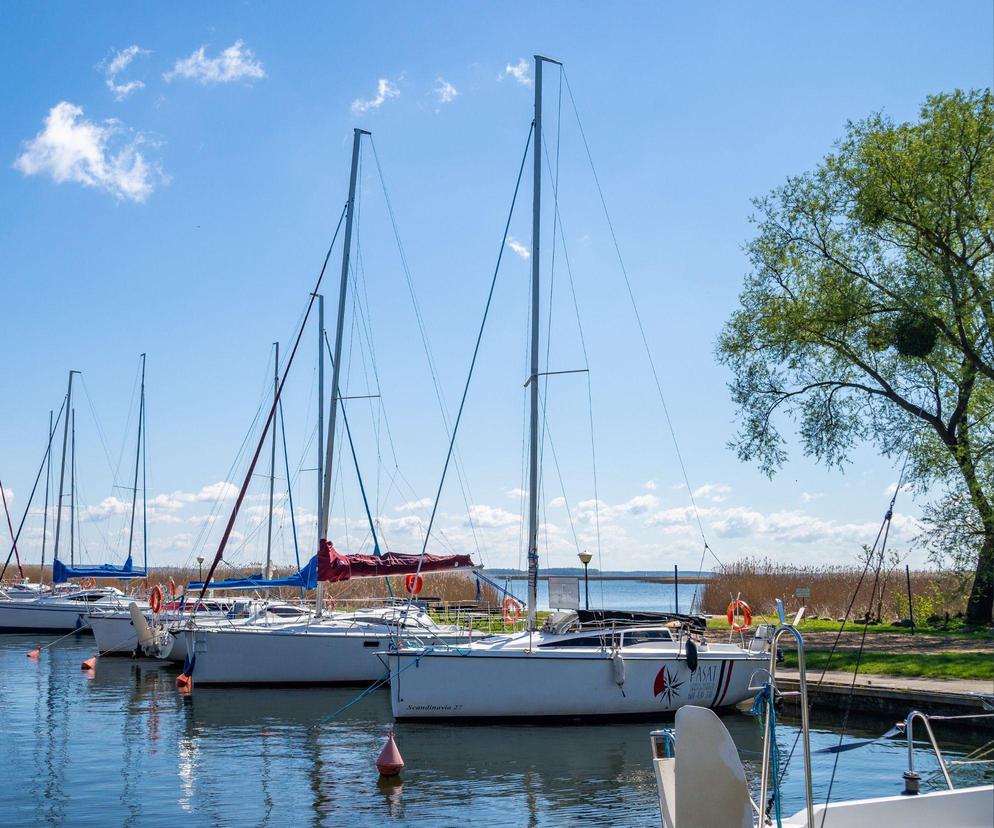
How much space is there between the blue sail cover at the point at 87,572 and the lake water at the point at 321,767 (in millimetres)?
24433

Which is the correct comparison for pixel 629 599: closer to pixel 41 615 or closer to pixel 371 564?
pixel 41 615

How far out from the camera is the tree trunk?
2702cm

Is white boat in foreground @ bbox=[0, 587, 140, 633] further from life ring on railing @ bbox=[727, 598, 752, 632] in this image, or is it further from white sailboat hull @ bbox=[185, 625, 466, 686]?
life ring on railing @ bbox=[727, 598, 752, 632]

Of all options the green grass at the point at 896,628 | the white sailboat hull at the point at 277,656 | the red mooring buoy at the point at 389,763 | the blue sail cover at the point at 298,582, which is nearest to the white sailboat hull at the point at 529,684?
the red mooring buoy at the point at 389,763

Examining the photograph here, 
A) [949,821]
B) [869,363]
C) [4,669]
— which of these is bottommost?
[4,669]

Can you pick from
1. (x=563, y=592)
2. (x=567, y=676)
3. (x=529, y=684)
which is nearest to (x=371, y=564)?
(x=563, y=592)

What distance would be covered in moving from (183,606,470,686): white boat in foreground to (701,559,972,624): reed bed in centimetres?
1162

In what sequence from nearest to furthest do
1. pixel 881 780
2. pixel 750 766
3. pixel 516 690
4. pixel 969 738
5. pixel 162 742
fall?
pixel 881 780 → pixel 750 766 → pixel 969 738 → pixel 162 742 → pixel 516 690

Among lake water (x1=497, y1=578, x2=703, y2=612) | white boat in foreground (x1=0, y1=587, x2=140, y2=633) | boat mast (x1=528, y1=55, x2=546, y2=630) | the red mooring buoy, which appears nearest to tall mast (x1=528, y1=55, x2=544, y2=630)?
boat mast (x1=528, y1=55, x2=546, y2=630)

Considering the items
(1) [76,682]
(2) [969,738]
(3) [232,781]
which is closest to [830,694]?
(2) [969,738]

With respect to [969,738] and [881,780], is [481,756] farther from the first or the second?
[969,738]

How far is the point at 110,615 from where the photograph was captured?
36.8 meters

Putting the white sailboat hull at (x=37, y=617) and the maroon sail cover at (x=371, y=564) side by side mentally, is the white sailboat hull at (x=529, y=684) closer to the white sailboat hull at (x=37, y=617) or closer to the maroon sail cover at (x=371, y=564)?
the maroon sail cover at (x=371, y=564)

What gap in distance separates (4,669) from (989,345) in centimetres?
3162
